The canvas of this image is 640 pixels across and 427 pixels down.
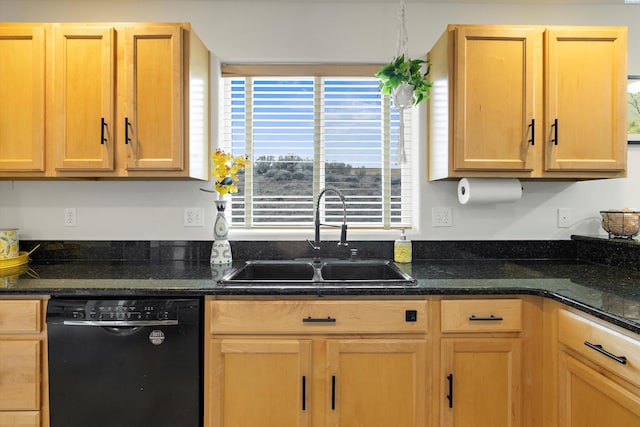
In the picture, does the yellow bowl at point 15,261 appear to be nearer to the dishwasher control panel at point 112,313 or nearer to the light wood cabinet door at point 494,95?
the dishwasher control panel at point 112,313

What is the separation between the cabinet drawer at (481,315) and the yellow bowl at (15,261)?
2157 millimetres

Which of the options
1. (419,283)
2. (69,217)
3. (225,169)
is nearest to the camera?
(419,283)

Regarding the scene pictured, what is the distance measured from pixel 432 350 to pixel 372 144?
4.16 feet

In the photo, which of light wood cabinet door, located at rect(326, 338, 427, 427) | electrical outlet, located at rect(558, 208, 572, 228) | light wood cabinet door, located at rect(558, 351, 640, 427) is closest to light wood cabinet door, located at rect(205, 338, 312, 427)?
light wood cabinet door, located at rect(326, 338, 427, 427)

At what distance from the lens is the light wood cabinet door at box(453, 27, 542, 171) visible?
175 cm

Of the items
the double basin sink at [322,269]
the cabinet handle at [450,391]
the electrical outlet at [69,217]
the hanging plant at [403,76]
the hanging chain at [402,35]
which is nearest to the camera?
the cabinet handle at [450,391]

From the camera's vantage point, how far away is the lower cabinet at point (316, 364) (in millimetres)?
1434

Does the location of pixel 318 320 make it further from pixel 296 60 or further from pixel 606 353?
pixel 296 60

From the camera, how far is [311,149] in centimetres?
221

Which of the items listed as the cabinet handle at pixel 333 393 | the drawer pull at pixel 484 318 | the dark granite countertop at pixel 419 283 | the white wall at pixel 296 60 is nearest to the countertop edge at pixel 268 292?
the dark granite countertop at pixel 419 283

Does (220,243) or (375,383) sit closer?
(375,383)

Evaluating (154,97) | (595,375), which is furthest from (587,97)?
(154,97)

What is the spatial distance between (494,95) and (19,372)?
2.45 m

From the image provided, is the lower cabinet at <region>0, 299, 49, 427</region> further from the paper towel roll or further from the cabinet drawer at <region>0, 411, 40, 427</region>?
the paper towel roll
